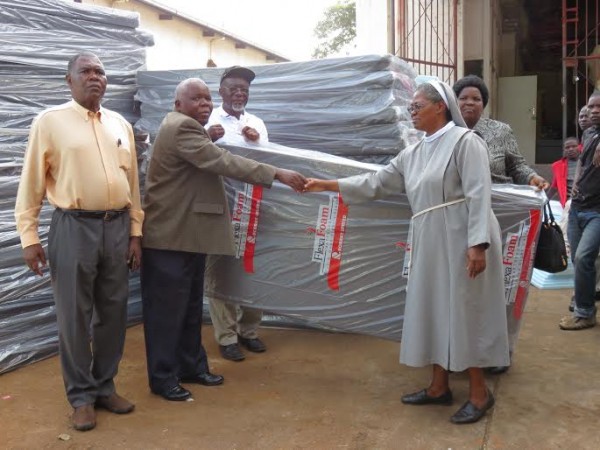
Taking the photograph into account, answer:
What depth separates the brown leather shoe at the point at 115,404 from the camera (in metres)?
3.03

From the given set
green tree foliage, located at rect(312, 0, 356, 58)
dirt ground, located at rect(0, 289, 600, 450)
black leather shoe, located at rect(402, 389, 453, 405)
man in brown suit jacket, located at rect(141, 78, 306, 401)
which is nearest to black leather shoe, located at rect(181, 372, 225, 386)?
dirt ground, located at rect(0, 289, 600, 450)

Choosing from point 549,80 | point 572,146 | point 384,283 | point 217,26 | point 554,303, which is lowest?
point 554,303

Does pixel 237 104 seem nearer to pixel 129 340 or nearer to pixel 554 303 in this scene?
pixel 129 340

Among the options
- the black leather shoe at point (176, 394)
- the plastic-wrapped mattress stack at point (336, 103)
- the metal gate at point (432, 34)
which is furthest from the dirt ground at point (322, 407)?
the metal gate at point (432, 34)

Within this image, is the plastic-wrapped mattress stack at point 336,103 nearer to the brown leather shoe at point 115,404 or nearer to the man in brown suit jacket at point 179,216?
the man in brown suit jacket at point 179,216

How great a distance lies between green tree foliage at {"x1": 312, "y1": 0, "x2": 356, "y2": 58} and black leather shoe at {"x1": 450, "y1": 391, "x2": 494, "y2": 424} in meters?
24.8

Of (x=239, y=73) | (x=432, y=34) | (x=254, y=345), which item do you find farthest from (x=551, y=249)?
(x=432, y=34)

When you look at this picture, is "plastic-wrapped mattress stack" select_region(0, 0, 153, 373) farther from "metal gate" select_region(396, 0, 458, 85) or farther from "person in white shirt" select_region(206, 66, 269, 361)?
"metal gate" select_region(396, 0, 458, 85)

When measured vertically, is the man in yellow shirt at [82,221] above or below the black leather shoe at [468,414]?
above

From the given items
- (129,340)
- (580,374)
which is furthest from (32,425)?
(580,374)

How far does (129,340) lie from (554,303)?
3.31m

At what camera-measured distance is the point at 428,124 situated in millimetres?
2834

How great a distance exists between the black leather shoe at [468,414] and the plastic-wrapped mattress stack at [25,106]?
249 cm

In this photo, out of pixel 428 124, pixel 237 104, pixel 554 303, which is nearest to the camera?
pixel 428 124
